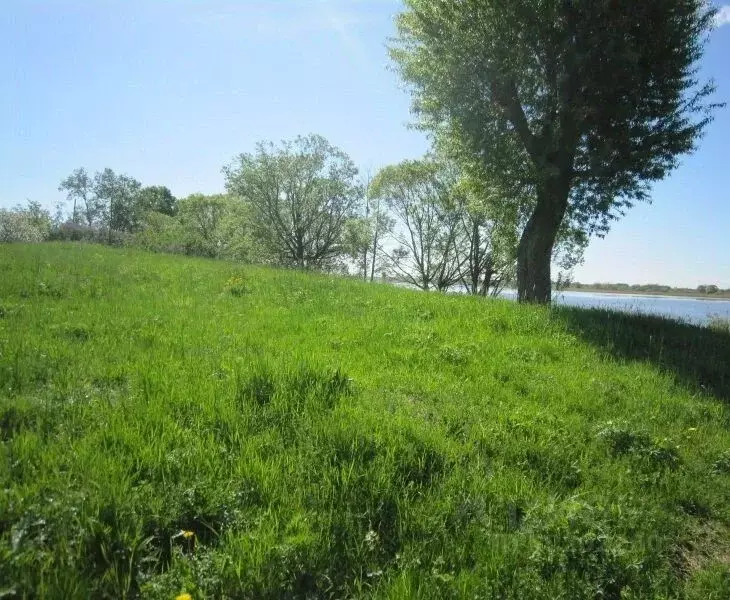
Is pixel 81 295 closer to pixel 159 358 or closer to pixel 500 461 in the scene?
pixel 159 358

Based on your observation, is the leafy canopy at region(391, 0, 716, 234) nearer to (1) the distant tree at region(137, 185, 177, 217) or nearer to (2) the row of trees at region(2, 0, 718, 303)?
(2) the row of trees at region(2, 0, 718, 303)

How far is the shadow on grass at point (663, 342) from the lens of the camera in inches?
301

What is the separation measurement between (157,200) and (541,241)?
96343mm

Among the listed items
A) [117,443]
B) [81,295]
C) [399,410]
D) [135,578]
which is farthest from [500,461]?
[81,295]

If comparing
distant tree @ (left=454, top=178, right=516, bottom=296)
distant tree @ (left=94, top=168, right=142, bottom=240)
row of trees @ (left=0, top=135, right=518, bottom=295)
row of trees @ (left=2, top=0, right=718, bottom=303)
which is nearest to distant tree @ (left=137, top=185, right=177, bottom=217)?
distant tree @ (left=94, top=168, right=142, bottom=240)

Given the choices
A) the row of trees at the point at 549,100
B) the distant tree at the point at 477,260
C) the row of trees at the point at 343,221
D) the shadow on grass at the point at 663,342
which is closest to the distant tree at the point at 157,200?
the row of trees at the point at 343,221

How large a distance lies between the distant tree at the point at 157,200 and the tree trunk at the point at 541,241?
81588 millimetres

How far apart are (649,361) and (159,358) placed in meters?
8.22

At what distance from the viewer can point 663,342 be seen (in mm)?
9297

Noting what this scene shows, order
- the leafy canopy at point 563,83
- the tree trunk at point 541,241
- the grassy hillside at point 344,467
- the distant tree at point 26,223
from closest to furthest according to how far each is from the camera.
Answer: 1. the grassy hillside at point 344,467
2. the leafy canopy at point 563,83
3. the tree trunk at point 541,241
4. the distant tree at point 26,223

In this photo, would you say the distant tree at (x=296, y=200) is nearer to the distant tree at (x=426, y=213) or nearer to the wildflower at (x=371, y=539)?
the distant tree at (x=426, y=213)

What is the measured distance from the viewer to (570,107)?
41.2ft

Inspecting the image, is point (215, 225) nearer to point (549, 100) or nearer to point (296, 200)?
point (296, 200)

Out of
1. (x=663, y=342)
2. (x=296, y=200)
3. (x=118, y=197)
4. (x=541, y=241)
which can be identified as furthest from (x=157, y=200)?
(x=663, y=342)
